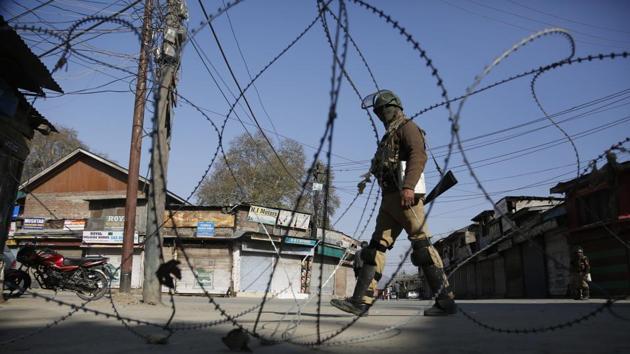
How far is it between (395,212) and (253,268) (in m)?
25.0

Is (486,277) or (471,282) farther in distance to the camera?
(471,282)

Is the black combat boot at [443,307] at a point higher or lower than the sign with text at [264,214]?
lower

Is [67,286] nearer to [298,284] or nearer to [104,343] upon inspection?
[104,343]

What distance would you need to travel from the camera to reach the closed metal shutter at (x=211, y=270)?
27562 millimetres

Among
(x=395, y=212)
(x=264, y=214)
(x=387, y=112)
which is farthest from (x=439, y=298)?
(x=264, y=214)

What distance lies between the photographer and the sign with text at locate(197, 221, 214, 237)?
2791cm

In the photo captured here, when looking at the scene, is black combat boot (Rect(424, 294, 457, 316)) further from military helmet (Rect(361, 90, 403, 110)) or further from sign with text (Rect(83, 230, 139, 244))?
sign with text (Rect(83, 230, 139, 244))

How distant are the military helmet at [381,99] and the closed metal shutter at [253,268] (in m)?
24.0

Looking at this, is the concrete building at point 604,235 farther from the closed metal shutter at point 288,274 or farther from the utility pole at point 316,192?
the closed metal shutter at point 288,274

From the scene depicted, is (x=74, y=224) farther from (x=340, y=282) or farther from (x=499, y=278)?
(x=499, y=278)

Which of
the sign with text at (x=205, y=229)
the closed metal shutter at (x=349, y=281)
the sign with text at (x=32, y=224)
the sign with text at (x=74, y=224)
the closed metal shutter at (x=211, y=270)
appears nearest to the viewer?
the closed metal shutter at (x=211, y=270)

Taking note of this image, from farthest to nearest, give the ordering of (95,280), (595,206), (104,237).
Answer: (104,237)
(595,206)
(95,280)

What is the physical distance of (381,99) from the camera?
15.8 feet

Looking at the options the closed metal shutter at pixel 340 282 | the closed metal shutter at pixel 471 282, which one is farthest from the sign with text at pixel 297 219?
the closed metal shutter at pixel 471 282
